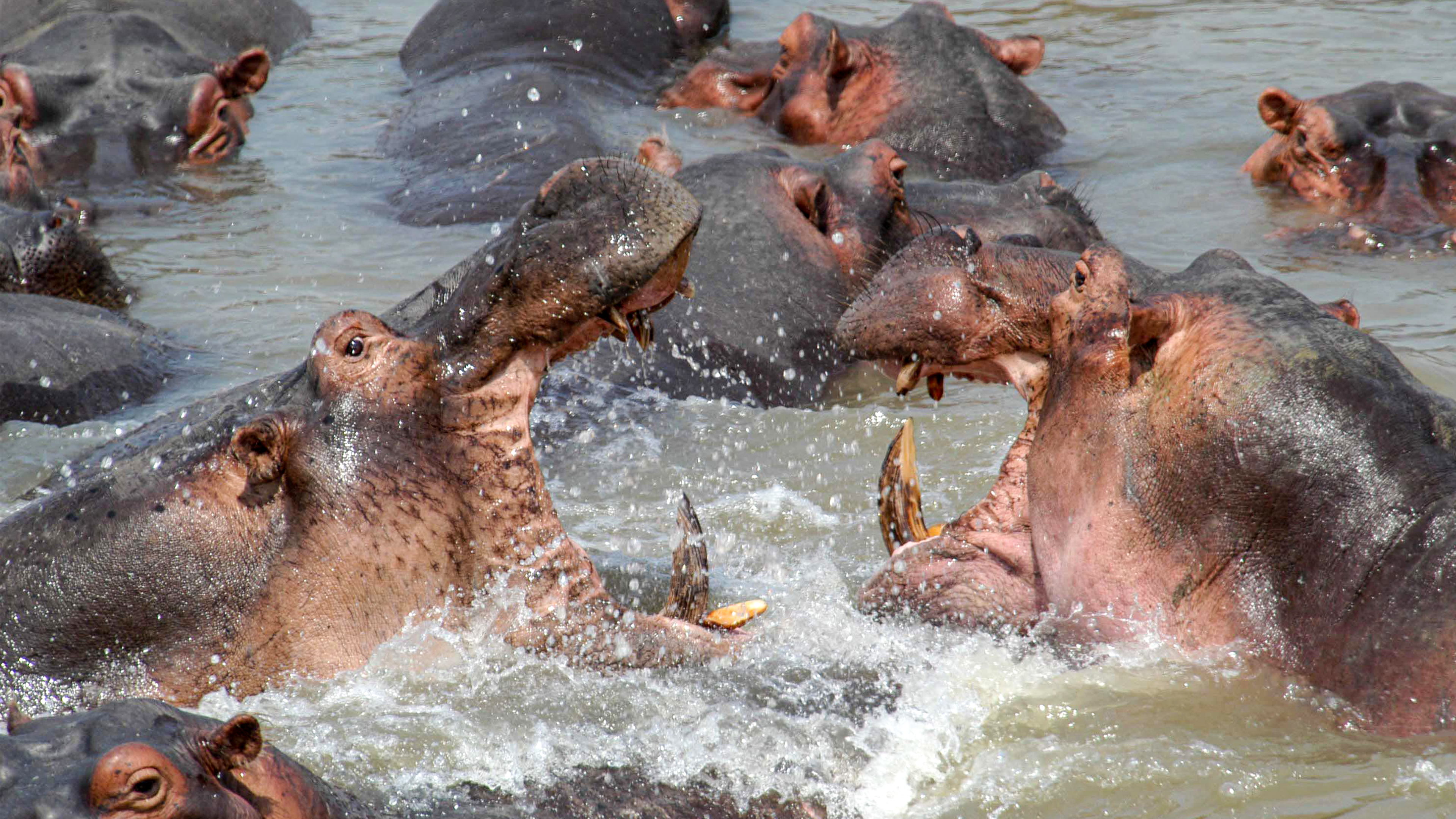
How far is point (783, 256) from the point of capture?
19.4ft

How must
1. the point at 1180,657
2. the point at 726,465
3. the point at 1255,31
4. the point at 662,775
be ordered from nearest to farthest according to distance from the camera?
the point at 662,775 → the point at 1180,657 → the point at 726,465 → the point at 1255,31

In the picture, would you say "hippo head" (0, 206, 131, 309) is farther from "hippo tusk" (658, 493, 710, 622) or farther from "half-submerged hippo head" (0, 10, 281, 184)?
"hippo tusk" (658, 493, 710, 622)

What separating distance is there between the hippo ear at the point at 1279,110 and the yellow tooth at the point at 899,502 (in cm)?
510

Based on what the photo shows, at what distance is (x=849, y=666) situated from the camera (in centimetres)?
350

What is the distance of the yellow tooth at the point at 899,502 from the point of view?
3834 mm

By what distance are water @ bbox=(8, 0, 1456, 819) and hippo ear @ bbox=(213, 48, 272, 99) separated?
0.47 metres

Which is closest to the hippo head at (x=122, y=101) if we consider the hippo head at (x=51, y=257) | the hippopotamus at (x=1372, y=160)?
the hippo head at (x=51, y=257)

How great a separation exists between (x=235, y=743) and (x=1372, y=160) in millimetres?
7134

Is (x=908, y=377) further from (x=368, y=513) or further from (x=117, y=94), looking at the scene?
(x=117, y=94)

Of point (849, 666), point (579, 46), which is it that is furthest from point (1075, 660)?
point (579, 46)

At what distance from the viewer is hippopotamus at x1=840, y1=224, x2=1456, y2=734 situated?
9.61 ft

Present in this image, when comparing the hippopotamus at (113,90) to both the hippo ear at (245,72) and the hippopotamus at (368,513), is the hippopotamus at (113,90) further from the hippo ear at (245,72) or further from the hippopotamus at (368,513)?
the hippopotamus at (368,513)

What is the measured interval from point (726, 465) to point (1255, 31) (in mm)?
7779

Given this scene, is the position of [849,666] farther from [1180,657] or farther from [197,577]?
[197,577]
